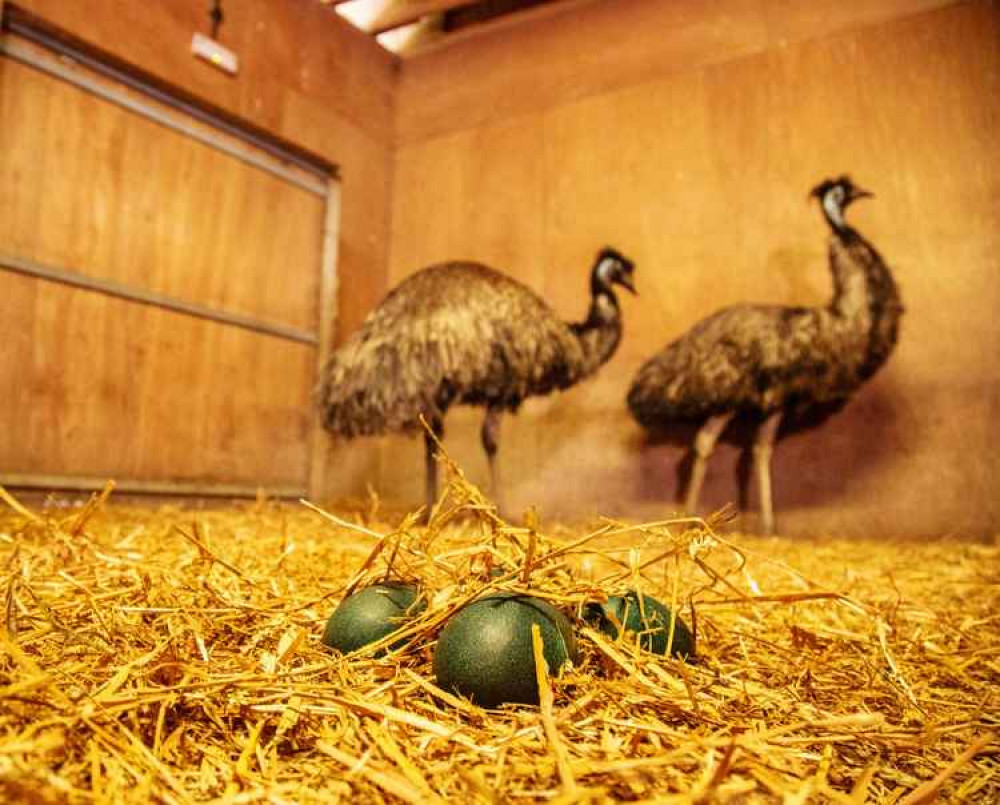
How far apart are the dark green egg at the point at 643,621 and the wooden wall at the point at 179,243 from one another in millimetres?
4028

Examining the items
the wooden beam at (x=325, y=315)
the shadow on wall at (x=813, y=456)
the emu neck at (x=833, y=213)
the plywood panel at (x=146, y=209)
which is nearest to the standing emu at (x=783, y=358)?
the emu neck at (x=833, y=213)

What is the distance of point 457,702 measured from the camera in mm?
1017

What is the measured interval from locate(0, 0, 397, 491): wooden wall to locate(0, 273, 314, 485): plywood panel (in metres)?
0.01

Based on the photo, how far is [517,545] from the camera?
51.0 inches

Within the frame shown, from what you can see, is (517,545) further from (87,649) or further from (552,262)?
(552,262)

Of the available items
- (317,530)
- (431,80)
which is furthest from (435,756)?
(431,80)

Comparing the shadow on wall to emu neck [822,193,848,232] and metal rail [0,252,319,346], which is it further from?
metal rail [0,252,319,346]

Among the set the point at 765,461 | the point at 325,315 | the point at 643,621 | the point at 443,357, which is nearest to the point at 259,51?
the point at 325,315

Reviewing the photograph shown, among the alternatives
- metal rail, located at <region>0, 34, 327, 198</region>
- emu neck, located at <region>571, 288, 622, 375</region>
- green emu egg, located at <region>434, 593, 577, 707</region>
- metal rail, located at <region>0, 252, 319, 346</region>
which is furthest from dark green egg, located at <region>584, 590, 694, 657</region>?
metal rail, located at <region>0, 34, 327, 198</region>

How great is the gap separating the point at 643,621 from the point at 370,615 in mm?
464

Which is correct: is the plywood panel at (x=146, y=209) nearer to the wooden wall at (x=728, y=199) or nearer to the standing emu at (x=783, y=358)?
the wooden wall at (x=728, y=199)

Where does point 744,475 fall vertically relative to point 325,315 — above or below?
below

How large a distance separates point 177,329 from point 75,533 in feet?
11.5

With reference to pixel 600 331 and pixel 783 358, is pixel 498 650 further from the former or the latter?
pixel 600 331
